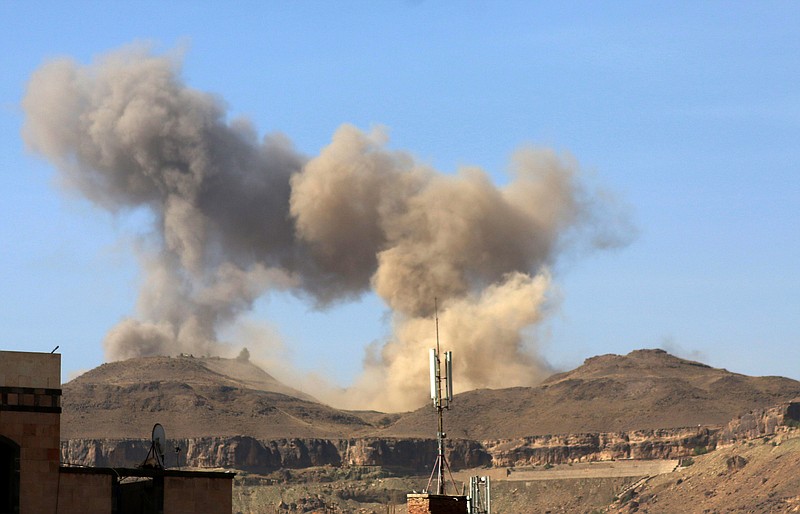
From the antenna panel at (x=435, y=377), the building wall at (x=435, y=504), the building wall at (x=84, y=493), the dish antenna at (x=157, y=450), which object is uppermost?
the antenna panel at (x=435, y=377)

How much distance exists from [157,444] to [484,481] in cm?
1227

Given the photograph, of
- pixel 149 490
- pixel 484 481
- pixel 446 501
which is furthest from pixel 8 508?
pixel 484 481

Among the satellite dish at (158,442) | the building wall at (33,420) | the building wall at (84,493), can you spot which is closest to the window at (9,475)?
the building wall at (33,420)

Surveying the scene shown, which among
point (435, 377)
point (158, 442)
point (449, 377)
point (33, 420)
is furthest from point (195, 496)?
point (449, 377)

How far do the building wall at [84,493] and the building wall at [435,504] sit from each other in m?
7.50

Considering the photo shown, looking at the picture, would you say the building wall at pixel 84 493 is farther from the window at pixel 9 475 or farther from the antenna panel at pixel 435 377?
the antenna panel at pixel 435 377

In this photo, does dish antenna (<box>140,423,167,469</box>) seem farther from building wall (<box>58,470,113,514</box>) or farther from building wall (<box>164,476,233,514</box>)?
building wall (<box>58,470,113,514</box>)

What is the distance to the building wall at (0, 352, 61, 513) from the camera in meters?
41.6

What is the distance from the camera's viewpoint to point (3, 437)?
41406mm

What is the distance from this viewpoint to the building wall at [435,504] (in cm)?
4247

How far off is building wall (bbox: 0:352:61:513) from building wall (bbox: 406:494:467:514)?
8.74 metres

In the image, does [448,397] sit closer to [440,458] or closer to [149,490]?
[440,458]

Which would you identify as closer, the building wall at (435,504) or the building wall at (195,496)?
the building wall at (435,504)

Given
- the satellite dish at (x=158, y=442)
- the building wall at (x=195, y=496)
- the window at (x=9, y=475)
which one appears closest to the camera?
the window at (x=9, y=475)
